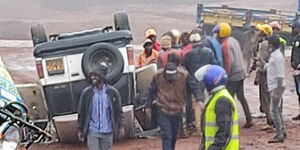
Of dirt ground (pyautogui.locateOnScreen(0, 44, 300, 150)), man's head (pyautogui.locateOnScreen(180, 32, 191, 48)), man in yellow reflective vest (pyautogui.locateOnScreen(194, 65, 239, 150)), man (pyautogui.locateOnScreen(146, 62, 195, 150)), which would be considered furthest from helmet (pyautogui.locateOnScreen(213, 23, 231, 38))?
man in yellow reflective vest (pyautogui.locateOnScreen(194, 65, 239, 150))

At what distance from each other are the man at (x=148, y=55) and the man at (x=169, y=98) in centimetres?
211

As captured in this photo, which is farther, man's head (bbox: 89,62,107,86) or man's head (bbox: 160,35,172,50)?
man's head (bbox: 160,35,172,50)

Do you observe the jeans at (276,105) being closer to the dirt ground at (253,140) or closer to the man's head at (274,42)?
the dirt ground at (253,140)

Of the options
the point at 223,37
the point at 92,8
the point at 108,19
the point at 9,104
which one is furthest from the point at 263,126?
the point at 92,8

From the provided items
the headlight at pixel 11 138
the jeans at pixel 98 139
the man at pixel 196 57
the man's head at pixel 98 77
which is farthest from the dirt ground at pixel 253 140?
the headlight at pixel 11 138

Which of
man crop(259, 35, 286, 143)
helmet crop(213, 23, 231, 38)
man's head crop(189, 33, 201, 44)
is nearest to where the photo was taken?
man crop(259, 35, 286, 143)

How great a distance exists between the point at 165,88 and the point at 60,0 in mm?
40681

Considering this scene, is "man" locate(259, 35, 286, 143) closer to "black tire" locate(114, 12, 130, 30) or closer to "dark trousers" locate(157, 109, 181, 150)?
"dark trousers" locate(157, 109, 181, 150)

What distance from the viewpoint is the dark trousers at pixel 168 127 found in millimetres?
8742

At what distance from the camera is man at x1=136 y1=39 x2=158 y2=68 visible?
11.3m

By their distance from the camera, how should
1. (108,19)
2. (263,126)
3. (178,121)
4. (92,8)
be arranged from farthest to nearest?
1. (92,8)
2. (108,19)
3. (263,126)
4. (178,121)

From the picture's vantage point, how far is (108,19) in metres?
39.1

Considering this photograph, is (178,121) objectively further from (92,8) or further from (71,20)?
(92,8)

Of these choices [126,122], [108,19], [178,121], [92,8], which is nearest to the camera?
[178,121]
